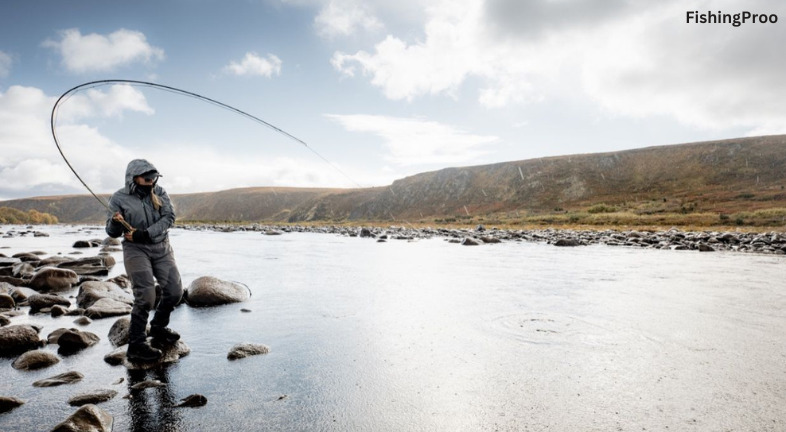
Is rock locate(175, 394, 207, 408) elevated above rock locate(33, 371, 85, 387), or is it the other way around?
rock locate(33, 371, 85, 387)

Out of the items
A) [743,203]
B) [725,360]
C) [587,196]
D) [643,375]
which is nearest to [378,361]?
[643,375]

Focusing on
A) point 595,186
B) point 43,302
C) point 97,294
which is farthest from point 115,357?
point 595,186

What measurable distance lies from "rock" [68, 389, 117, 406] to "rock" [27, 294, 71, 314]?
5.08 m

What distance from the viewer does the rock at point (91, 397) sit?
3.56 m

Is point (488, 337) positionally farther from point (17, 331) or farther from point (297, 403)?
point (17, 331)

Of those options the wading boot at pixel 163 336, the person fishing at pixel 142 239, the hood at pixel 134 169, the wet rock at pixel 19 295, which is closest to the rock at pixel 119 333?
the wading boot at pixel 163 336

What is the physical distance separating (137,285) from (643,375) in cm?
558

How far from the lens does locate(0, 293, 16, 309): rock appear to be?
7.48 m

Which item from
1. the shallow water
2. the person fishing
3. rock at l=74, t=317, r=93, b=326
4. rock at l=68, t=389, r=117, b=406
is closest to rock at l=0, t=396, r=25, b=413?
the shallow water

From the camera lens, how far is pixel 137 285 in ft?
15.3

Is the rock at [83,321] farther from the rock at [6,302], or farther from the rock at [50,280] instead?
the rock at [50,280]

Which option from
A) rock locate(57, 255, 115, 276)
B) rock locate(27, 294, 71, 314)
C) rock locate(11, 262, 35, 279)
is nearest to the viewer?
rock locate(27, 294, 71, 314)

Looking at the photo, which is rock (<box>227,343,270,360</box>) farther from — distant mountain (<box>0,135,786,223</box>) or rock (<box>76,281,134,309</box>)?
distant mountain (<box>0,135,786,223</box>)

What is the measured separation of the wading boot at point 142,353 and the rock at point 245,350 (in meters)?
0.79
